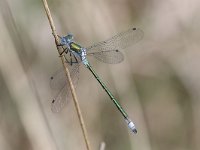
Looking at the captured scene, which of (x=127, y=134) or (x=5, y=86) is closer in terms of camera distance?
(x=5, y=86)

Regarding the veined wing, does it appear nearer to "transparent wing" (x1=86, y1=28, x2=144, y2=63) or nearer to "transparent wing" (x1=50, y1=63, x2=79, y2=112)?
"transparent wing" (x1=86, y1=28, x2=144, y2=63)

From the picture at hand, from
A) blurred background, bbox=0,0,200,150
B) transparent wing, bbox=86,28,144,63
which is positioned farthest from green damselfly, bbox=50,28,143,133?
blurred background, bbox=0,0,200,150

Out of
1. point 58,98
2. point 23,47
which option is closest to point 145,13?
point 23,47

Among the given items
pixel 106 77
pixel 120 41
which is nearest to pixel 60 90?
pixel 120 41

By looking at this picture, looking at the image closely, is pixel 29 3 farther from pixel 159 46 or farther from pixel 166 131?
pixel 166 131

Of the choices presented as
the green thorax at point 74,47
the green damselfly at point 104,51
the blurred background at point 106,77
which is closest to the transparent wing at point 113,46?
the green damselfly at point 104,51

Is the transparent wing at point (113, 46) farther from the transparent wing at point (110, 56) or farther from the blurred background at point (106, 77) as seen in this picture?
the blurred background at point (106, 77)
